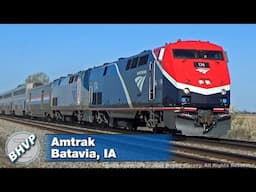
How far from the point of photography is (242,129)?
25.8 metres

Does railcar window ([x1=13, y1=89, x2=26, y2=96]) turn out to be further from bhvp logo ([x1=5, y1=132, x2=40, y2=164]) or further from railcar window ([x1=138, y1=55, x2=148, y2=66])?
bhvp logo ([x1=5, y1=132, x2=40, y2=164])

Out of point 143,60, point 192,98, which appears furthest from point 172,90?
point 143,60

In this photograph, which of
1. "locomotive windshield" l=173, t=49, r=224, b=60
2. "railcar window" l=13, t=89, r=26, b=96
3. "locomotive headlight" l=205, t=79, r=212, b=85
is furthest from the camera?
"railcar window" l=13, t=89, r=26, b=96

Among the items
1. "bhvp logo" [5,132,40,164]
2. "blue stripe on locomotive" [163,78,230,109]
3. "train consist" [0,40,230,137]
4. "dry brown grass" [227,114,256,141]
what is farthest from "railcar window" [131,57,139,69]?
"bhvp logo" [5,132,40,164]

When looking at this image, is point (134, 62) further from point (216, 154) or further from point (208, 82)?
point (216, 154)

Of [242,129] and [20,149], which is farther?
[242,129]

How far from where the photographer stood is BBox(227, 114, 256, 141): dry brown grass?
23756 millimetres

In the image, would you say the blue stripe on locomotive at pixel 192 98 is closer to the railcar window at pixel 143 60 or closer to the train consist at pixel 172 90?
the train consist at pixel 172 90

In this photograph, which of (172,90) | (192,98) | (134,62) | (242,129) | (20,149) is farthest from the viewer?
(242,129)

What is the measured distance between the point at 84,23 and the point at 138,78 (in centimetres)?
1128

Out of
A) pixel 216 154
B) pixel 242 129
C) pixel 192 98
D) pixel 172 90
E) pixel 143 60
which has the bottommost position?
pixel 216 154

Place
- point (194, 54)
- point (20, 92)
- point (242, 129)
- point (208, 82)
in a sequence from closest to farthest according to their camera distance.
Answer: point (208, 82) → point (194, 54) → point (242, 129) → point (20, 92)
